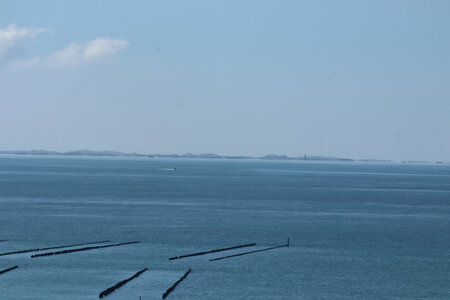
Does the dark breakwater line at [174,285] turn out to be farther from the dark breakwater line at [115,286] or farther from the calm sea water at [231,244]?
the dark breakwater line at [115,286]

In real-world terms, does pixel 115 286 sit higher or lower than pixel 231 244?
lower

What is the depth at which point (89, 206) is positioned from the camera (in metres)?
115

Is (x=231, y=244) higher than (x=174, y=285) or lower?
higher

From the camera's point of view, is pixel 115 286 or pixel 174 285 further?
pixel 174 285

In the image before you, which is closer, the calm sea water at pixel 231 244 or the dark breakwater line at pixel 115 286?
the dark breakwater line at pixel 115 286

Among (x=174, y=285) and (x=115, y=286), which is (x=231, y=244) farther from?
(x=115, y=286)

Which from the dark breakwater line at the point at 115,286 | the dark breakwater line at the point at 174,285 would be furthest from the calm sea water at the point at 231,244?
the dark breakwater line at the point at 115,286

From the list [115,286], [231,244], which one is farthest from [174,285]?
[231,244]

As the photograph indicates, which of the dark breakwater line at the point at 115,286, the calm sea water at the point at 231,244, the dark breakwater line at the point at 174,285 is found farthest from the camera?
the calm sea water at the point at 231,244

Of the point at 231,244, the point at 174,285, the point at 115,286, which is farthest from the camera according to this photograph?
the point at 231,244

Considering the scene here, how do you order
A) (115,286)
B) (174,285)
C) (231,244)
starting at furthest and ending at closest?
1. (231,244)
2. (174,285)
3. (115,286)

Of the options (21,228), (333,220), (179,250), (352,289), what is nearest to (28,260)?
(179,250)

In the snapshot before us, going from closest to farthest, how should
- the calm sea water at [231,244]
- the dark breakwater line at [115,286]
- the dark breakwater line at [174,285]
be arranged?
the dark breakwater line at [115,286], the dark breakwater line at [174,285], the calm sea water at [231,244]

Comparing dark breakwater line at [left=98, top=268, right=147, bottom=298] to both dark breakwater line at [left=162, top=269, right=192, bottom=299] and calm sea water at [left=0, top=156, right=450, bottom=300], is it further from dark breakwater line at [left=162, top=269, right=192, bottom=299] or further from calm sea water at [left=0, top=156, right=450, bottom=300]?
dark breakwater line at [left=162, top=269, right=192, bottom=299]
